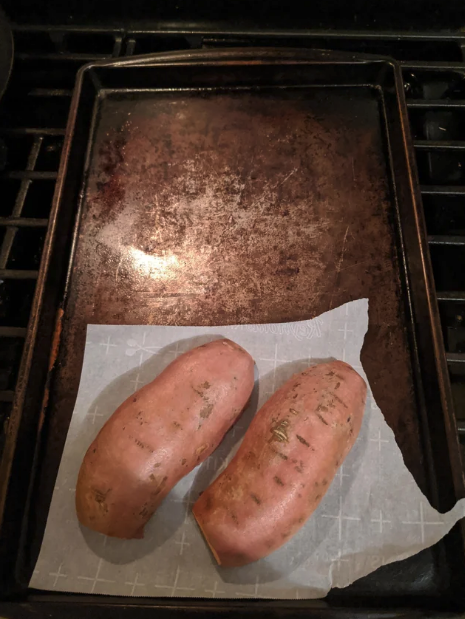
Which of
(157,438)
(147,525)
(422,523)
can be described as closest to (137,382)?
(157,438)

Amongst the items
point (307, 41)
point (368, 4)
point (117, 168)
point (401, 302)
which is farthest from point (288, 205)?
point (368, 4)

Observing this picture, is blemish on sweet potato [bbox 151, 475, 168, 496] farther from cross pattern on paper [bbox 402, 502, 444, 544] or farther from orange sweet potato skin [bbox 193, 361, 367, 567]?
cross pattern on paper [bbox 402, 502, 444, 544]

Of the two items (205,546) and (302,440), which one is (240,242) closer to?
(302,440)

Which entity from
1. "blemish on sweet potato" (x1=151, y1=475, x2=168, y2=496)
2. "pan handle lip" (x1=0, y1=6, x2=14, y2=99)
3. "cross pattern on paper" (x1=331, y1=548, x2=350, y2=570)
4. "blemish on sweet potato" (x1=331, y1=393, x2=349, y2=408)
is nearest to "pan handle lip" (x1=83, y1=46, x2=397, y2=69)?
"pan handle lip" (x1=0, y1=6, x2=14, y2=99)

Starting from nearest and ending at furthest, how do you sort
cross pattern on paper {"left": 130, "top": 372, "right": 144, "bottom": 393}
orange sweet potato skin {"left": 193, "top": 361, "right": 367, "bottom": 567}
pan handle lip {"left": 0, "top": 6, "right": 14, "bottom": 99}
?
orange sweet potato skin {"left": 193, "top": 361, "right": 367, "bottom": 567} → cross pattern on paper {"left": 130, "top": 372, "right": 144, "bottom": 393} → pan handle lip {"left": 0, "top": 6, "right": 14, "bottom": 99}

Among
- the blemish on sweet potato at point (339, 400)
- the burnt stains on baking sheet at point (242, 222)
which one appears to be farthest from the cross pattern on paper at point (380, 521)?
the blemish on sweet potato at point (339, 400)

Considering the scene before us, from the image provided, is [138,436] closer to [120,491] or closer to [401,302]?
[120,491]
